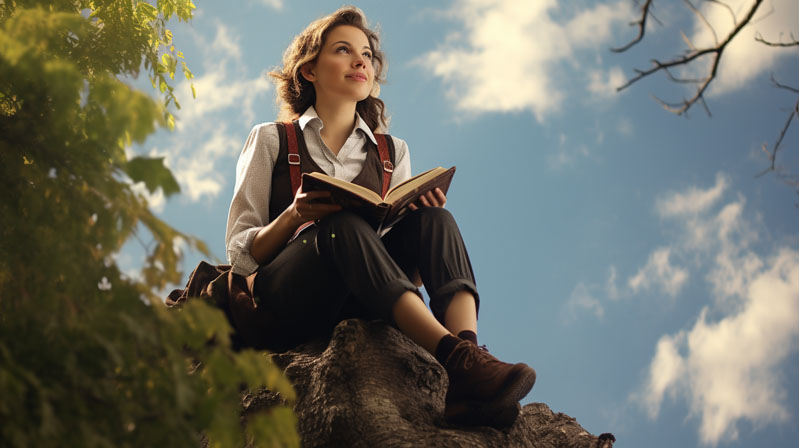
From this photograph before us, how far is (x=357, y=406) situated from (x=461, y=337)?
0.49 m

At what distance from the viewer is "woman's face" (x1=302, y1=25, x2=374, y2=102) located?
11.6ft

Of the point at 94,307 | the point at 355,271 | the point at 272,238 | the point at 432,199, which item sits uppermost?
the point at 432,199

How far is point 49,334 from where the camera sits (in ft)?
5.47

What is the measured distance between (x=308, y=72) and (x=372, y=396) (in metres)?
1.78

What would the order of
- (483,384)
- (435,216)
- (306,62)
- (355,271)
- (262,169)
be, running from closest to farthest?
(483,384) < (355,271) < (435,216) < (262,169) < (306,62)

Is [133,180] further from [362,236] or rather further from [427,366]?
[427,366]

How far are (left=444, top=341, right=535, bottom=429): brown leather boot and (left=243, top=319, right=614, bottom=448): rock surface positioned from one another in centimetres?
11

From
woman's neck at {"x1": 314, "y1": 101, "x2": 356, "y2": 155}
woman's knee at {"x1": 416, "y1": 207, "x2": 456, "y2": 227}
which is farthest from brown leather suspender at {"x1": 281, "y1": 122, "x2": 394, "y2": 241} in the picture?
woman's knee at {"x1": 416, "y1": 207, "x2": 456, "y2": 227}

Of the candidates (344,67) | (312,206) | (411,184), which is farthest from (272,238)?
(344,67)

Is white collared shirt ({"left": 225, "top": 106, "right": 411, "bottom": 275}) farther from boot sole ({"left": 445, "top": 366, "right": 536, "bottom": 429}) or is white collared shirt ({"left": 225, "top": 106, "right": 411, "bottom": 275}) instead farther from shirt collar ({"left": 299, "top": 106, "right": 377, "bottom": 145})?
boot sole ({"left": 445, "top": 366, "right": 536, "bottom": 429})

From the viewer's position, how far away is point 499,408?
2.60 m

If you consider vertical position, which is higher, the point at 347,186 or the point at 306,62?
the point at 306,62

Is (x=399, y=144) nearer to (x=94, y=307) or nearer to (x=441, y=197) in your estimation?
(x=441, y=197)

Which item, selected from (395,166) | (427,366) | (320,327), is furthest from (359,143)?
(427,366)
